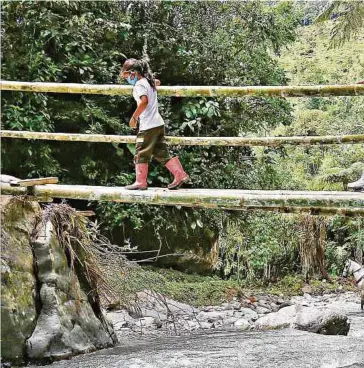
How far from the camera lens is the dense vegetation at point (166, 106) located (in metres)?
5.52

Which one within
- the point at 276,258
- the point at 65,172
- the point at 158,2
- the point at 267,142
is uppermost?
the point at 158,2

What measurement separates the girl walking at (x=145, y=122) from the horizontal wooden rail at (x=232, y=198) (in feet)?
0.66

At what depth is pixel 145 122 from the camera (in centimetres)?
326

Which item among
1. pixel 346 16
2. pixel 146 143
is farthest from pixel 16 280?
pixel 346 16

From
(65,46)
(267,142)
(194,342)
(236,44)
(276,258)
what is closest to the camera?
(194,342)

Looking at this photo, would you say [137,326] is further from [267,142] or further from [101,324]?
[267,142]

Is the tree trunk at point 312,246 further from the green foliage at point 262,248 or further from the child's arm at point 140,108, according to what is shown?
the child's arm at point 140,108

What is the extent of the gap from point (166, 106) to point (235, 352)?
3.37m

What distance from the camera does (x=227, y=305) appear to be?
5.98m

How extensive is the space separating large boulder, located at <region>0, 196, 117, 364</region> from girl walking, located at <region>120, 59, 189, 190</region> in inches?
22.8

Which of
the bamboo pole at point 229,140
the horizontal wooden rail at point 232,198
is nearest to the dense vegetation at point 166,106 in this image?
the bamboo pole at point 229,140

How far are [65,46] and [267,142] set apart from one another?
8.44ft

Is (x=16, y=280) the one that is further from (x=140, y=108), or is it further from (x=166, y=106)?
(x=166, y=106)

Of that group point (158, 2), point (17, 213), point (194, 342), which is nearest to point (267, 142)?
point (194, 342)
